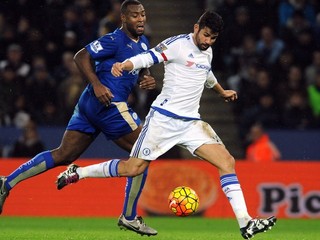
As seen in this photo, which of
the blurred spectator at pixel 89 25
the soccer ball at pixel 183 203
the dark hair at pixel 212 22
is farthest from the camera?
the blurred spectator at pixel 89 25

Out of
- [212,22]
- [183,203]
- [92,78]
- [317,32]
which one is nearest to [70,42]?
[317,32]

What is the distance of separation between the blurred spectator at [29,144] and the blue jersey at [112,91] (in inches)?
196

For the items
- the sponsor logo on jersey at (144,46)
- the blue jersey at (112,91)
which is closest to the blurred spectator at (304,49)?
the sponsor logo on jersey at (144,46)

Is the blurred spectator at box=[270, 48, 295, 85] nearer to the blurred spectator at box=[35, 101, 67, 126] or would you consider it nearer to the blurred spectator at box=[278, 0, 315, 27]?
the blurred spectator at box=[278, 0, 315, 27]

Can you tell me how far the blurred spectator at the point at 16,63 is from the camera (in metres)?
17.2

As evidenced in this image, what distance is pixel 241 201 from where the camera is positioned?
9.80 metres

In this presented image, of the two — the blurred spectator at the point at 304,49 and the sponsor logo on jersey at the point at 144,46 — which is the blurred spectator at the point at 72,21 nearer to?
the blurred spectator at the point at 304,49

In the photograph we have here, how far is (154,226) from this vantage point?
13727mm

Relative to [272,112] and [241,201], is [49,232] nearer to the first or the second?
[241,201]

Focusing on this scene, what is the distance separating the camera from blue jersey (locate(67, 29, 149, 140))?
35.6 feet

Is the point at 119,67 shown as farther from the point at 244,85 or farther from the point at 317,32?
the point at 317,32

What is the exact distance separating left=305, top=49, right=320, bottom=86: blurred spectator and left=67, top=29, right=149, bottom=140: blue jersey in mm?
7183

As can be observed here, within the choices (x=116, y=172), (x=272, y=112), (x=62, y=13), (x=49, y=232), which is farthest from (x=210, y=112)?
(x=116, y=172)

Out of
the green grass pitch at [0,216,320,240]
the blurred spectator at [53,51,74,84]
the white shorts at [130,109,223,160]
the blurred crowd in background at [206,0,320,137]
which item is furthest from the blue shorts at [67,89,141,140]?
the blurred crowd in background at [206,0,320,137]
